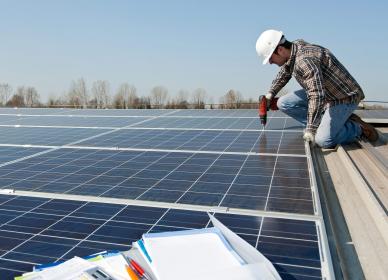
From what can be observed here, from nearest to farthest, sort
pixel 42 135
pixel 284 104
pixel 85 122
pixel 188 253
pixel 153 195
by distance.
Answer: pixel 188 253
pixel 153 195
pixel 284 104
pixel 42 135
pixel 85 122

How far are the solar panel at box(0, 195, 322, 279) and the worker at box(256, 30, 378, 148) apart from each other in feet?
10.2

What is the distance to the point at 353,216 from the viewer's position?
338cm

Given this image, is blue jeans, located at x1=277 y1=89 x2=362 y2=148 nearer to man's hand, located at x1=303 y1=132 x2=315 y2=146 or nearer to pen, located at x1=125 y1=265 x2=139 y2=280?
man's hand, located at x1=303 y1=132 x2=315 y2=146

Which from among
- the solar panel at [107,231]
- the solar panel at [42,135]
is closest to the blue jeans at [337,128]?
the solar panel at [107,231]

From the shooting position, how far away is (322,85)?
556 centimetres

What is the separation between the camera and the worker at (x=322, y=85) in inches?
222

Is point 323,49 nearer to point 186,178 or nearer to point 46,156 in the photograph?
point 186,178

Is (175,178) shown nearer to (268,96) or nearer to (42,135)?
(268,96)

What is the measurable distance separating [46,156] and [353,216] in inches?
161

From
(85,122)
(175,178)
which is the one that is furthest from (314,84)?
(85,122)

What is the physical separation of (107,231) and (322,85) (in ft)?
12.7

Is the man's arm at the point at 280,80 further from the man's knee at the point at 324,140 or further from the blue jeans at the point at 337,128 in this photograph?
the man's knee at the point at 324,140

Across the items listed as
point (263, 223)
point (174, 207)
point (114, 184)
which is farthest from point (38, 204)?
point (263, 223)

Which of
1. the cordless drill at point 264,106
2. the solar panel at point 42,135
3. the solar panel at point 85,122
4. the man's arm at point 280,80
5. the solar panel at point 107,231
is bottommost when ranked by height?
the solar panel at point 107,231
